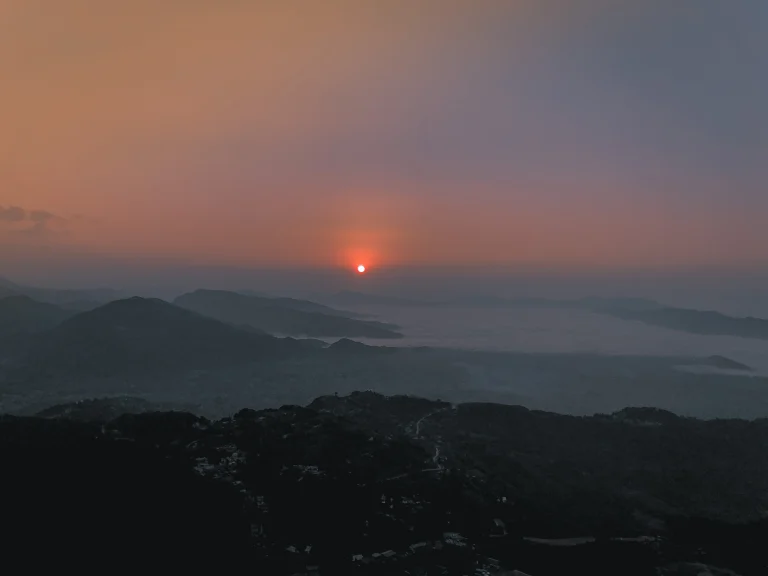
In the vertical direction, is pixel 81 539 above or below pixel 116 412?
above

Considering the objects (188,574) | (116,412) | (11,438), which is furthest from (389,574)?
Answer: (116,412)

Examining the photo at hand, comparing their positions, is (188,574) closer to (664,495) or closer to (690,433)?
(664,495)

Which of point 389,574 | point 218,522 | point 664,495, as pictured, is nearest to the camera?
point 389,574

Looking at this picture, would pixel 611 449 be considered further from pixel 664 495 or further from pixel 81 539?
pixel 81 539

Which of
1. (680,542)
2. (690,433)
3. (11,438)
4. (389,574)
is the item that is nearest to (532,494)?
(680,542)

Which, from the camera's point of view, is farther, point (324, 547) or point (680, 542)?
point (680, 542)

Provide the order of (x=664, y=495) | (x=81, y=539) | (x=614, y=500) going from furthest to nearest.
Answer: (x=664, y=495)
(x=614, y=500)
(x=81, y=539)
